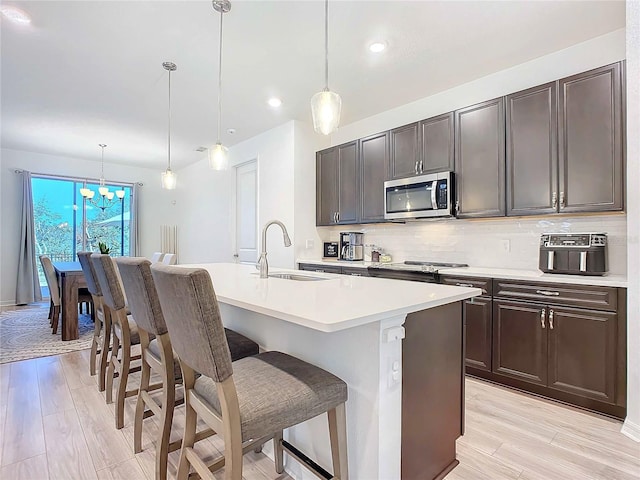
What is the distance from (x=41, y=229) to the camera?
646 centimetres

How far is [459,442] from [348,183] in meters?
3.08

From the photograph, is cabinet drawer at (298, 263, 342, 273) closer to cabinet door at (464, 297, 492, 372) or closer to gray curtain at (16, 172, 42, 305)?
cabinet door at (464, 297, 492, 372)

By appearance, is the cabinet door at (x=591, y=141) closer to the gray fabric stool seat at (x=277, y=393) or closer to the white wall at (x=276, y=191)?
the gray fabric stool seat at (x=277, y=393)

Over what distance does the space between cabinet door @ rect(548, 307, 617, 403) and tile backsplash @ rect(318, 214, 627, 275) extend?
0.59m

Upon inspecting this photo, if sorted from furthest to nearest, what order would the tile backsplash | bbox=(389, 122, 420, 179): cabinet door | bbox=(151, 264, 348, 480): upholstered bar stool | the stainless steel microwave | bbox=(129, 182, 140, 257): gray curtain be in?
bbox=(129, 182, 140, 257): gray curtain
bbox=(389, 122, 420, 179): cabinet door
the stainless steel microwave
the tile backsplash
bbox=(151, 264, 348, 480): upholstered bar stool

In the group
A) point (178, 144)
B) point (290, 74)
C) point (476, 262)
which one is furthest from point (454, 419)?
point (178, 144)

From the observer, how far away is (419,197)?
3.47 meters

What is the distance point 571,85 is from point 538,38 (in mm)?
482

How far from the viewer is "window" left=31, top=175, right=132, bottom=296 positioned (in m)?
6.49

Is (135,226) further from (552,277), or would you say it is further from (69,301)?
(552,277)

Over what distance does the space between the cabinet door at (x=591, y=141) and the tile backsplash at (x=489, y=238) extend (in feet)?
1.00

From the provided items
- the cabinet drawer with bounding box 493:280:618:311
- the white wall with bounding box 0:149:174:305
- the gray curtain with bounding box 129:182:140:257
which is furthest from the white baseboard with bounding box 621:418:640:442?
the white wall with bounding box 0:149:174:305

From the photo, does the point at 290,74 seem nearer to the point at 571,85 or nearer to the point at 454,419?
the point at 571,85

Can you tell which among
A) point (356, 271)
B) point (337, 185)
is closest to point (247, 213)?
point (337, 185)
